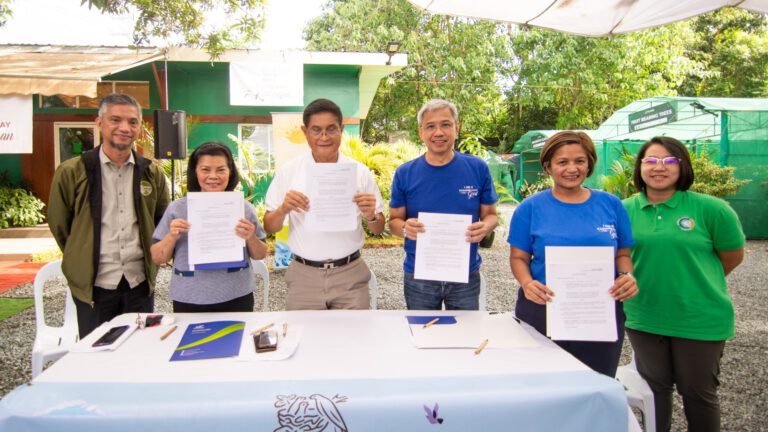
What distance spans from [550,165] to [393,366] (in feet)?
3.89

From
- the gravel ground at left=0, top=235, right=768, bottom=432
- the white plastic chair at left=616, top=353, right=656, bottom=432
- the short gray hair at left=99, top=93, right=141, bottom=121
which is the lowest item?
the gravel ground at left=0, top=235, right=768, bottom=432

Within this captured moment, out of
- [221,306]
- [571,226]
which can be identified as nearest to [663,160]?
[571,226]

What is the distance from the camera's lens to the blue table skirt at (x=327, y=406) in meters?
1.23

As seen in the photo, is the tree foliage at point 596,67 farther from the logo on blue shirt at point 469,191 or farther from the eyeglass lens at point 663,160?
the logo on blue shirt at point 469,191

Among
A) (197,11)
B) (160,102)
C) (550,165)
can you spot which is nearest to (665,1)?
(550,165)

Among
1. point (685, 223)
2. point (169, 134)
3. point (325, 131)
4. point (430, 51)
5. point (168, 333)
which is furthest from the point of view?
point (430, 51)

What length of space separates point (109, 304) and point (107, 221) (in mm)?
479

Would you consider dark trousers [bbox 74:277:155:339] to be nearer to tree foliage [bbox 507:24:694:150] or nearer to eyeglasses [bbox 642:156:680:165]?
eyeglasses [bbox 642:156:680:165]

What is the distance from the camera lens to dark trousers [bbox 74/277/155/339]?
93.2 inches

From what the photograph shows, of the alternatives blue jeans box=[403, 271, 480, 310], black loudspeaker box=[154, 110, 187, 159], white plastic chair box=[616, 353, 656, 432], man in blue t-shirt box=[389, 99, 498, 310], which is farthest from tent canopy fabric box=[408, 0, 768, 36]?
black loudspeaker box=[154, 110, 187, 159]

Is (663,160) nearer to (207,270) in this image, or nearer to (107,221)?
(207,270)

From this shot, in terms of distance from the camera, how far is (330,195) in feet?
6.76

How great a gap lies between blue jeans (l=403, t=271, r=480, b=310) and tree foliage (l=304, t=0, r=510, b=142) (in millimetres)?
16647

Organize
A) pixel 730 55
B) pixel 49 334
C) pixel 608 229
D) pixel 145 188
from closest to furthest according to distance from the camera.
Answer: pixel 608 229 → pixel 145 188 → pixel 49 334 → pixel 730 55
